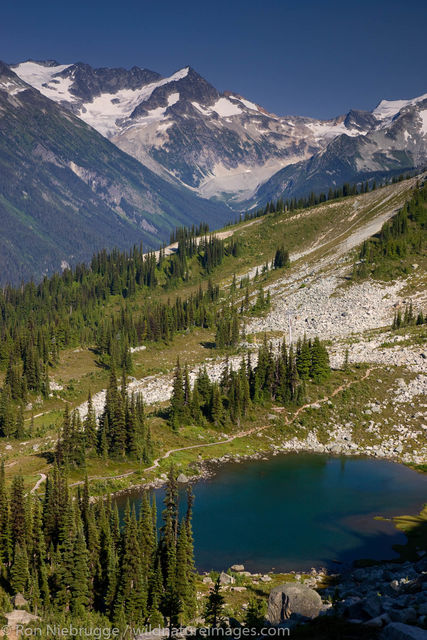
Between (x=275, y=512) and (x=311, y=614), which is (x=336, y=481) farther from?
(x=311, y=614)

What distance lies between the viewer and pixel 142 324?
162500mm

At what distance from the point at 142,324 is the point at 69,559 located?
120 meters

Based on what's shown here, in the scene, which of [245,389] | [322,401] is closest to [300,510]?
[245,389]

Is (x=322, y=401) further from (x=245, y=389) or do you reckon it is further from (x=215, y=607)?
(x=215, y=607)

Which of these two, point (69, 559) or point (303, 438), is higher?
point (69, 559)

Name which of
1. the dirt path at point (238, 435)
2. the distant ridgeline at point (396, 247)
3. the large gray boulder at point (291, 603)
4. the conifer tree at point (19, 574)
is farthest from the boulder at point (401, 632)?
the distant ridgeline at point (396, 247)

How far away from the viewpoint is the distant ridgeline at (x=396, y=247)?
169 metres

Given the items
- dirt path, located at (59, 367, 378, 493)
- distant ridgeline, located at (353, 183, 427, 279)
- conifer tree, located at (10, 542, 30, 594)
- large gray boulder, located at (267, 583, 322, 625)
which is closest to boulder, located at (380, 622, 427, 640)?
large gray boulder, located at (267, 583, 322, 625)

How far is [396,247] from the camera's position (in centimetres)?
17475

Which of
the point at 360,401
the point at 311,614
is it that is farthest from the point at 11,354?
the point at 311,614

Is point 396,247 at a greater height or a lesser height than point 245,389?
greater

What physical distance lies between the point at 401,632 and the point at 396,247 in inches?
6567

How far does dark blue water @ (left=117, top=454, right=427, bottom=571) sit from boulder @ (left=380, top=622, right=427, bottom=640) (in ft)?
103

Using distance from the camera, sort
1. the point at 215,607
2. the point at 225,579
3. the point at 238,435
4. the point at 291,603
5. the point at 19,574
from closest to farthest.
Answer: the point at 215,607 < the point at 291,603 < the point at 19,574 < the point at 225,579 < the point at 238,435
